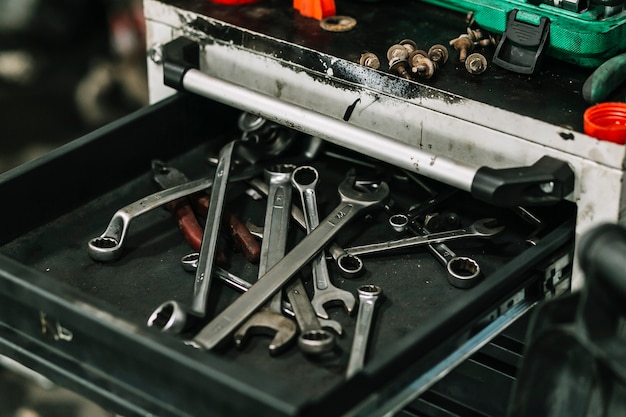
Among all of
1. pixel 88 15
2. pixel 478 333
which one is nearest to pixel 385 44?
pixel 478 333

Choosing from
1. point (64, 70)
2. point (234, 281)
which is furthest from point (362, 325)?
point (64, 70)

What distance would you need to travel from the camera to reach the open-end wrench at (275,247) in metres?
1.11

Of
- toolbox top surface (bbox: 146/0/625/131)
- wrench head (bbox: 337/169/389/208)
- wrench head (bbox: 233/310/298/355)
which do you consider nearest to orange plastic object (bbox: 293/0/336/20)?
toolbox top surface (bbox: 146/0/625/131)

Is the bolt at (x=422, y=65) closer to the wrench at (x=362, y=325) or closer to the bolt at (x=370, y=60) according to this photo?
the bolt at (x=370, y=60)

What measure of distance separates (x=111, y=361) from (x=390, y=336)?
0.29 m

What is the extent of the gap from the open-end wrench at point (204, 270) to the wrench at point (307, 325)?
95 mm

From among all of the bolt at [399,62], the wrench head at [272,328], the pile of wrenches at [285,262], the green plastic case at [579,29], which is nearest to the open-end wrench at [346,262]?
the pile of wrenches at [285,262]

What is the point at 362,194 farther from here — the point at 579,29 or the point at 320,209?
the point at 579,29

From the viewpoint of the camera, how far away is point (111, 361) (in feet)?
3.45

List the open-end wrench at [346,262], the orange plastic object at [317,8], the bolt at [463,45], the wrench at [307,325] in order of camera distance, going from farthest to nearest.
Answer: the orange plastic object at [317,8] < the bolt at [463,45] < the open-end wrench at [346,262] < the wrench at [307,325]

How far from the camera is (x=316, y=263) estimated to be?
1.23m

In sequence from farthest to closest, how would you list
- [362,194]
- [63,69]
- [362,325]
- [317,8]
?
[63,69] → [317,8] → [362,194] → [362,325]

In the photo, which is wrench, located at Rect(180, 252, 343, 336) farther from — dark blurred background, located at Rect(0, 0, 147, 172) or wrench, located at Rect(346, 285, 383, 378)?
dark blurred background, located at Rect(0, 0, 147, 172)

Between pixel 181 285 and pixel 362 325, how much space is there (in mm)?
229
